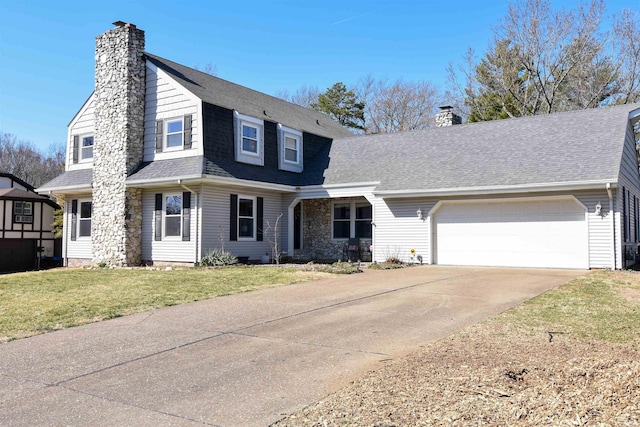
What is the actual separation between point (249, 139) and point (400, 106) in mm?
23088

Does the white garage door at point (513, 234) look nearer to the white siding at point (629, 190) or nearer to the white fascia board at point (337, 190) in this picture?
the white siding at point (629, 190)

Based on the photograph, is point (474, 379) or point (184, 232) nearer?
point (474, 379)

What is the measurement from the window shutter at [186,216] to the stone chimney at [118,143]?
2041mm

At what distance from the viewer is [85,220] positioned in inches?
764

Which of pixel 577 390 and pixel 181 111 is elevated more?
pixel 181 111

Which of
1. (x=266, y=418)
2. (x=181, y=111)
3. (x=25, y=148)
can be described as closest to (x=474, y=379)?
(x=266, y=418)

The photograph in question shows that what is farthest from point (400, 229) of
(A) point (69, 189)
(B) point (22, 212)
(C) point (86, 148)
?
(B) point (22, 212)

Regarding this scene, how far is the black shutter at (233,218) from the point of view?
56.5 ft

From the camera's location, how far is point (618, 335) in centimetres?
627

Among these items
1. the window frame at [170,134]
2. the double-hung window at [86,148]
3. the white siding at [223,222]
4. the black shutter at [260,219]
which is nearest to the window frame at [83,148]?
the double-hung window at [86,148]

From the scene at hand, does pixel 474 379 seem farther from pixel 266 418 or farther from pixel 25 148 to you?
pixel 25 148

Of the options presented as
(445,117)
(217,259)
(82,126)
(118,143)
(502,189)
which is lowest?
(217,259)

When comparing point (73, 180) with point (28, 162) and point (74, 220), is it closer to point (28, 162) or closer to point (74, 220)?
point (74, 220)

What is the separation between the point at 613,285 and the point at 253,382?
29.4 feet
